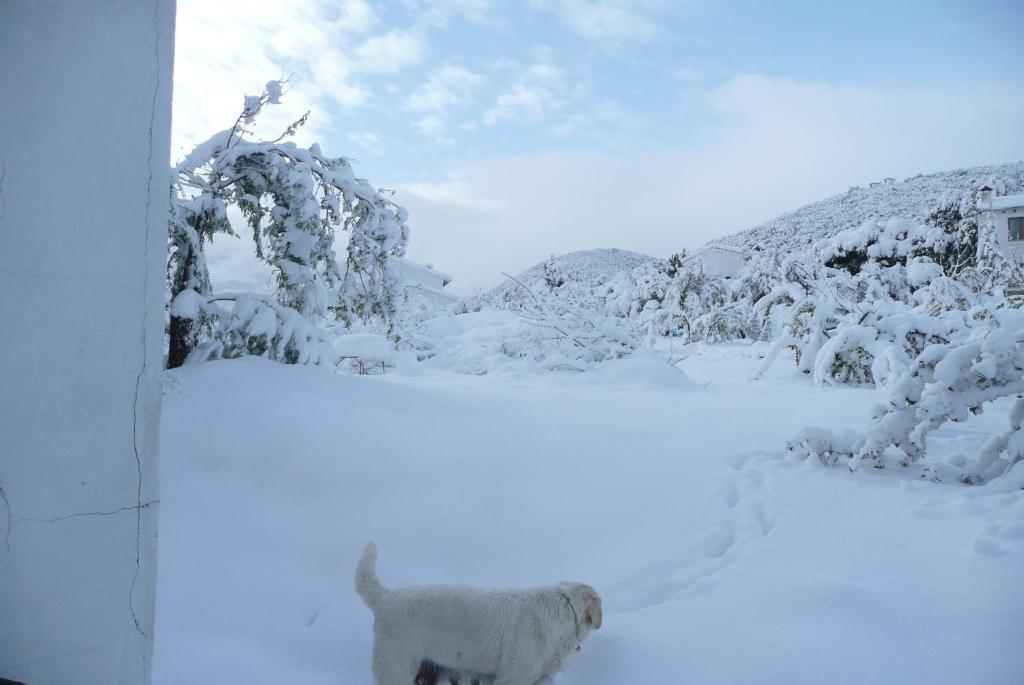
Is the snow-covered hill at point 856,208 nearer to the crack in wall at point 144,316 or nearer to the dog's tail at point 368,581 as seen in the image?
the dog's tail at point 368,581

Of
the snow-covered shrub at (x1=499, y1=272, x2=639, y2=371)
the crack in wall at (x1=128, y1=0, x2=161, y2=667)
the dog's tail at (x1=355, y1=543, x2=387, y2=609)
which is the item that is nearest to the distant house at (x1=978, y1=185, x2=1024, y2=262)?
the snow-covered shrub at (x1=499, y1=272, x2=639, y2=371)

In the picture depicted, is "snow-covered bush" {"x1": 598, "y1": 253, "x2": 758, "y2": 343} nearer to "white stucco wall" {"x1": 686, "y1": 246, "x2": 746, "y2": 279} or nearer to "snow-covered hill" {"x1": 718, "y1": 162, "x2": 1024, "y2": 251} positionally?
"white stucco wall" {"x1": 686, "y1": 246, "x2": 746, "y2": 279}

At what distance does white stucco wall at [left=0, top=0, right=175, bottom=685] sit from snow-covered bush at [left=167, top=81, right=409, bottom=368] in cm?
335

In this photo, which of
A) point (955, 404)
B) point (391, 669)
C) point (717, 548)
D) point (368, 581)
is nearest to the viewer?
point (391, 669)

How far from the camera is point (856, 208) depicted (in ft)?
133

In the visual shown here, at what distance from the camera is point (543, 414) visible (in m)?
5.04

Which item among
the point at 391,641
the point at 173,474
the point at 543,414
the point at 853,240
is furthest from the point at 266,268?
the point at 853,240

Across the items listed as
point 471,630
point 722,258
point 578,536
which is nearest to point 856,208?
point 722,258

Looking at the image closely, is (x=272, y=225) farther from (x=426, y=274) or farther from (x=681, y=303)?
(x=426, y=274)

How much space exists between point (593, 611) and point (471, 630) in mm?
480

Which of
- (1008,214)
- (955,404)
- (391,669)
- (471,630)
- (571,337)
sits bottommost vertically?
(391,669)

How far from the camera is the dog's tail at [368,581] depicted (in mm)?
2293

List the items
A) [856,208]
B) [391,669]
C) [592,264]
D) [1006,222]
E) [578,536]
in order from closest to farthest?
[391,669], [578,536], [1006,222], [856,208], [592,264]

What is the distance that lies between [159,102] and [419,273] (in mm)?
23456
